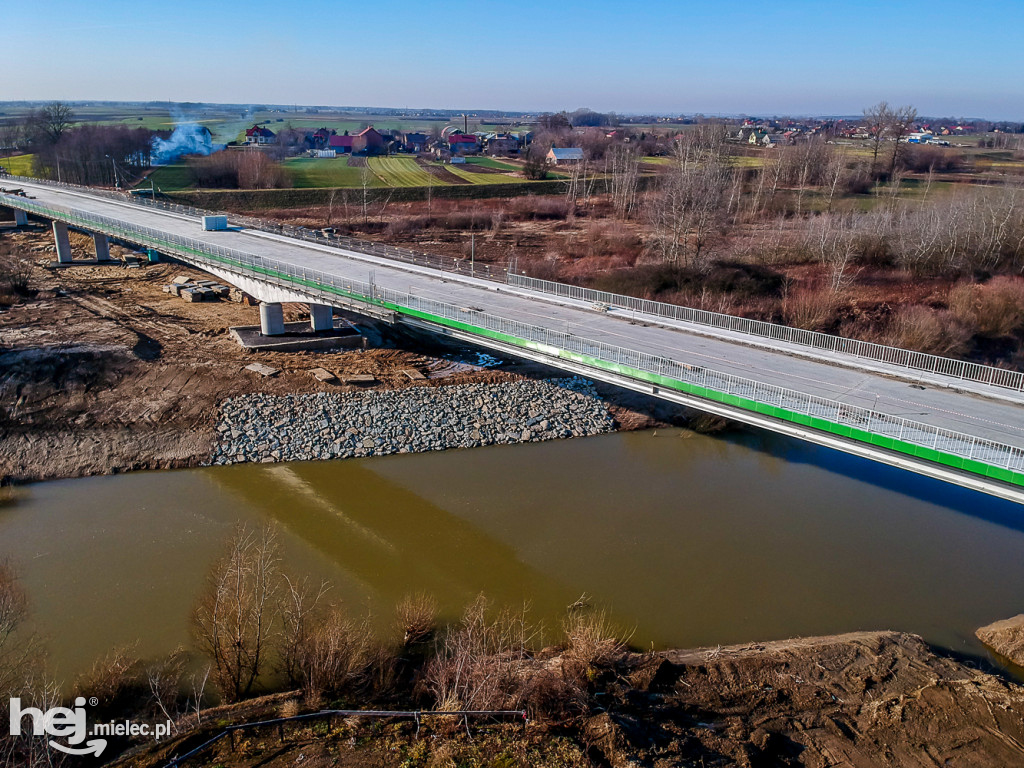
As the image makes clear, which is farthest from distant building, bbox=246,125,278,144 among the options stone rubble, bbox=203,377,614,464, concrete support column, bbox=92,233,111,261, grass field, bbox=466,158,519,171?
stone rubble, bbox=203,377,614,464

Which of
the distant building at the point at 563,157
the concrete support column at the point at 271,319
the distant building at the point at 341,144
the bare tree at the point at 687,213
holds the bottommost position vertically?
the concrete support column at the point at 271,319

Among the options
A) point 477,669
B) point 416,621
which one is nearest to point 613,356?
point 416,621

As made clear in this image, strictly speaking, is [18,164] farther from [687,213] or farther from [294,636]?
[294,636]

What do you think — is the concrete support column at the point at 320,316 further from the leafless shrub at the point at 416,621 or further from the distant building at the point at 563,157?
the distant building at the point at 563,157

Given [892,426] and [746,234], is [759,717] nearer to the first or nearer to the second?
[892,426]

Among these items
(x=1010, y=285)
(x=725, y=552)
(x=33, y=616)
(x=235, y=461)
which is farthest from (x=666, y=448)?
(x=1010, y=285)

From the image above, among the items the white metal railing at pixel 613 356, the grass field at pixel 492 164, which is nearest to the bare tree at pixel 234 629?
the white metal railing at pixel 613 356
